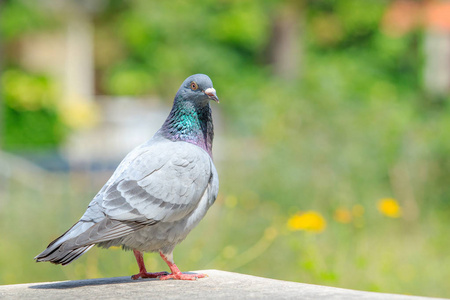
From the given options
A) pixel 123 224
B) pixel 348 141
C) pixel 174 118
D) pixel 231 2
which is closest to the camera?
pixel 123 224

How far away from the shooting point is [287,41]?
60.2 feet

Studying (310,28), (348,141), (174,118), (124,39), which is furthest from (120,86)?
(174,118)

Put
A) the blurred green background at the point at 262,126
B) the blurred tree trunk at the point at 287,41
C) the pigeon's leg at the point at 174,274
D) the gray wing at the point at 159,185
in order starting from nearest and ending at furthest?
the gray wing at the point at 159,185, the pigeon's leg at the point at 174,274, the blurred green background at the point at 262,126, the blurred tree trunk at the point at 287,41

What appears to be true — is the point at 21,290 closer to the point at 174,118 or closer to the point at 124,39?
the point at 174,118

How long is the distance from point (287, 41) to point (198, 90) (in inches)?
567

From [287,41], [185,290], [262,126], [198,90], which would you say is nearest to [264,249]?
[198,90]

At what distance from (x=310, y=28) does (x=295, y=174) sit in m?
12.6

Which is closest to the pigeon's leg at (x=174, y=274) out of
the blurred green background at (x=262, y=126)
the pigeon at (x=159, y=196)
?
the pigeon at (x=159, y=196)

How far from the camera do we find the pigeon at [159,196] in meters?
3.82

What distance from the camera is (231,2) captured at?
753 inches

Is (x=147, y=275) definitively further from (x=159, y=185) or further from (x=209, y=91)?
(x=209, y=91)

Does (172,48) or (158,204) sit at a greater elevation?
(172,48)

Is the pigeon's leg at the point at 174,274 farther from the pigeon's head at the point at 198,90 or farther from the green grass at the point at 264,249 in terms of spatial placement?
the green grass at the point at 264,249

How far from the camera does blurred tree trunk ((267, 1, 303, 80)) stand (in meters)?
17.9
